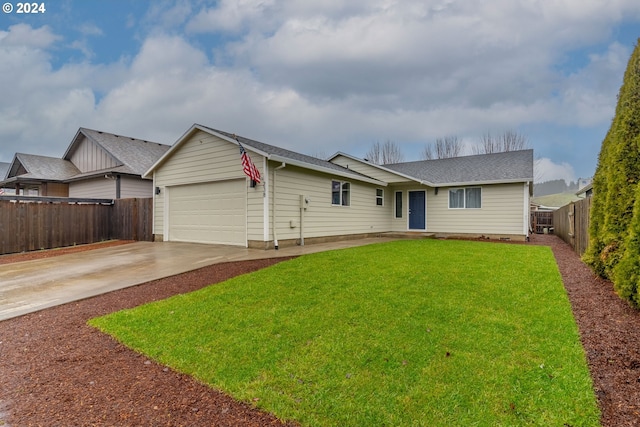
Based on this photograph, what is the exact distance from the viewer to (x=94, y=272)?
6.77m

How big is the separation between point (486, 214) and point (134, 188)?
17012 mm

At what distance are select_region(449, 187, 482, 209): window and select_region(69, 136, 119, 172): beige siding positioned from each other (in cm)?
1682

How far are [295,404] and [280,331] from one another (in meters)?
1.18

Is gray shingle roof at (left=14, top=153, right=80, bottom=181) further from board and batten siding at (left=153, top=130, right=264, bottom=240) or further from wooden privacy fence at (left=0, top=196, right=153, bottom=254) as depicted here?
board and batten siding at (left=153, top=130, right=264, bottom=240)

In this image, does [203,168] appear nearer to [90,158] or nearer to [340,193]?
[340,193]

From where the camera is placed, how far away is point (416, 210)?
15.6 m

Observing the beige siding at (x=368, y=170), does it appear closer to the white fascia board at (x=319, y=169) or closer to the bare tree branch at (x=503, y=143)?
the white fascia board at (x=319, y=169)

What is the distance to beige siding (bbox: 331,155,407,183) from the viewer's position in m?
14.9

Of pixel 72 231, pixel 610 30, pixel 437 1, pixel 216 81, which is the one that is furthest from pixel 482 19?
pixel 72 231

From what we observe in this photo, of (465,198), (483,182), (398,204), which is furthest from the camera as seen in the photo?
(398,204)

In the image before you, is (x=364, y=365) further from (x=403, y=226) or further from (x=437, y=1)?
(x=403, y=226)

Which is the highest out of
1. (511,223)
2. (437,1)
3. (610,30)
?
(437,1)

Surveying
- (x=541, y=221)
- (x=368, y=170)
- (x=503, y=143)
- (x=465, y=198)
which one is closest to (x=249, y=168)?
(x=368, y=170)

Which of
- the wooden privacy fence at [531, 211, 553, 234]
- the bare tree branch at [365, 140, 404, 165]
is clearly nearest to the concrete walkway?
the wooden privacy fence at [531, 211, 553, 234]
